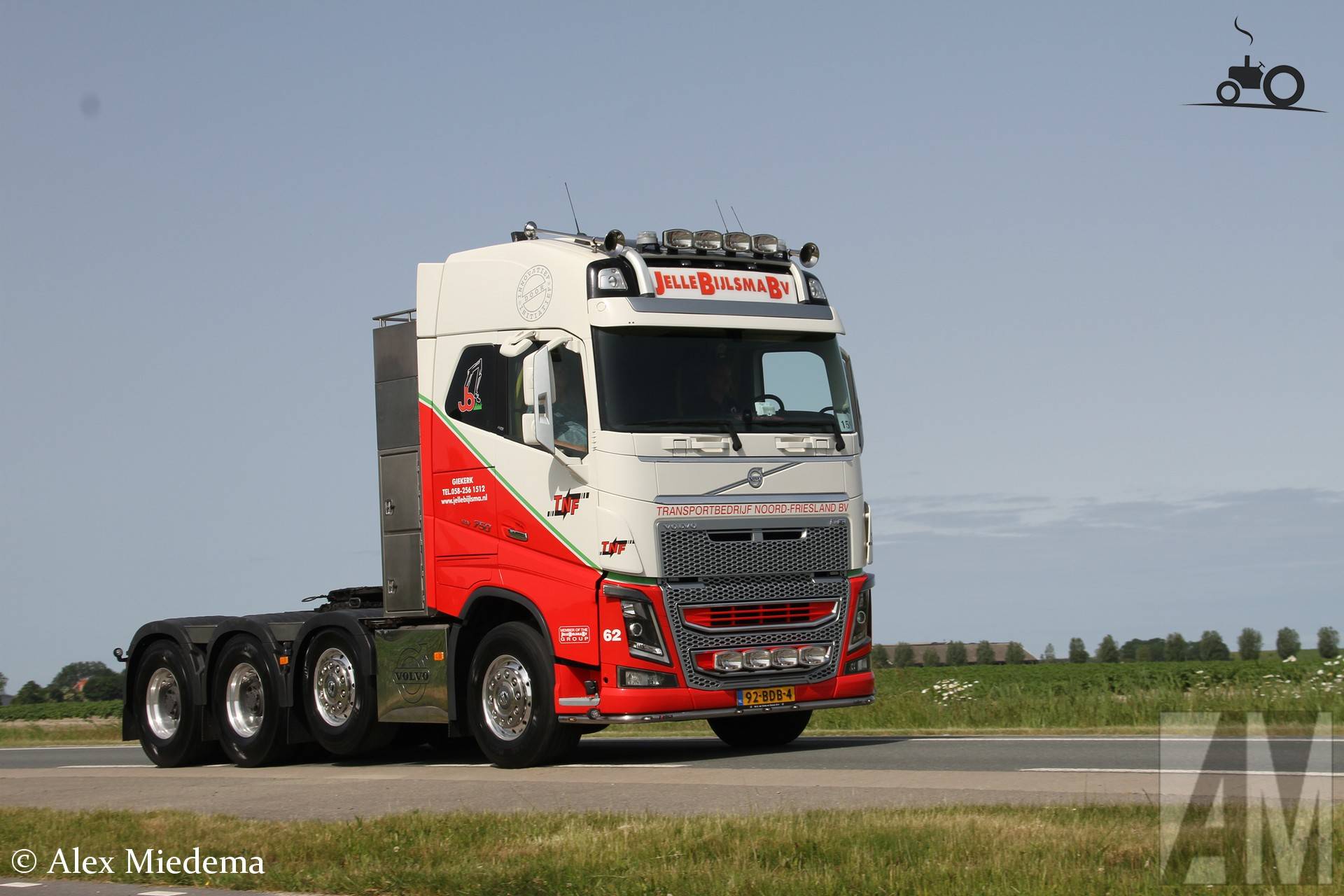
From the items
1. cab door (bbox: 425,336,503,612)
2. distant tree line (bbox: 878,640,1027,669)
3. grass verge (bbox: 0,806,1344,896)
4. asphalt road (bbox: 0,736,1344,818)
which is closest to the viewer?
grass verge (bbox: 0,806,1344,896)

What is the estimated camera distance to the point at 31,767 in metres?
19.5

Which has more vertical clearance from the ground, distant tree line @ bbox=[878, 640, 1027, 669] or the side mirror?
the side mirror

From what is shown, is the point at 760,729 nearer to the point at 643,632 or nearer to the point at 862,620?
the point at 862,620

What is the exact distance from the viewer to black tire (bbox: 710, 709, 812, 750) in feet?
51.2

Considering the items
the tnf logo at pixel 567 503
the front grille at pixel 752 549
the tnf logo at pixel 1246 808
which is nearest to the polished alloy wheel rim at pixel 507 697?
the tnf logo at pixel 567 503

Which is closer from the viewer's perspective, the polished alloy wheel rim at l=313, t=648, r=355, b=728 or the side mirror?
the side mirror

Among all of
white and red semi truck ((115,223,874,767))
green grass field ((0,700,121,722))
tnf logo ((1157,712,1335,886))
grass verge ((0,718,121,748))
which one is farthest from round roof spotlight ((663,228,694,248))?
green grass field ((0,700,121,722))

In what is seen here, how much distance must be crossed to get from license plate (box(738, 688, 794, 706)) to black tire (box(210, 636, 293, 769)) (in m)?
5.15

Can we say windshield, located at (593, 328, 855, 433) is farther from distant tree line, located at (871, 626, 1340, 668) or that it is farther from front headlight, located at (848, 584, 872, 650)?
distant tree line, located at (871, 626, 1340, 668)

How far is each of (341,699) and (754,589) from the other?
4.55 m

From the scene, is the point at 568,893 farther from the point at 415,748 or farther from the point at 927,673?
the point at 927,673

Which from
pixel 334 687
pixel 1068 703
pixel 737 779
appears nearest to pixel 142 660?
pixel 334 687

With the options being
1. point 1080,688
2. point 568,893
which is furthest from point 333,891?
point 1080,688

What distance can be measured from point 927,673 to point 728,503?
19.7 meters
